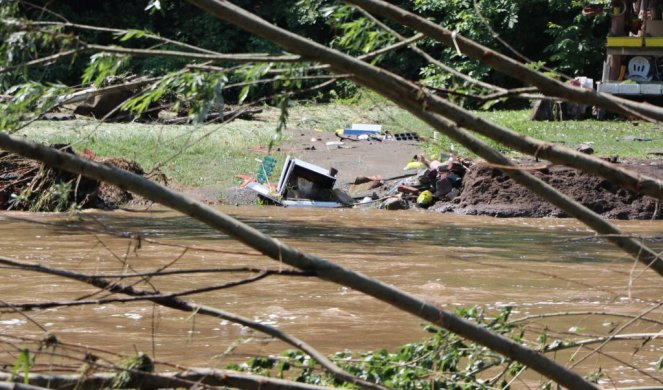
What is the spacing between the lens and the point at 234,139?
59.1 feet

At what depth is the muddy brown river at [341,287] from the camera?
6.50 meters

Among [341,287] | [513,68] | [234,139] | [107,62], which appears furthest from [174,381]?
[234,139]

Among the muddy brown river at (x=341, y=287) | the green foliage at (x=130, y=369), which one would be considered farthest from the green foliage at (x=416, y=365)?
the green foliage at (x=130, y=369)

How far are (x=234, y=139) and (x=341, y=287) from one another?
9.74 m

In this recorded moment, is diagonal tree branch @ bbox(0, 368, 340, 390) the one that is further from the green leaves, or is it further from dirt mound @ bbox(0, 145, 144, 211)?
dirt mound @ bbox(0, 145, 144, 211)

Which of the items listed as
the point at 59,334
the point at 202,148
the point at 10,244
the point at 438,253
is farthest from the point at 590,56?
the point at 59,334

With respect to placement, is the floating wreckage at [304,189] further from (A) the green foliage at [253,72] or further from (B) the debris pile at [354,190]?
(A) the green foliage at [253,72]

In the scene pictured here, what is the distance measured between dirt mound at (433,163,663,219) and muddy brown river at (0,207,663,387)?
17.0 inches

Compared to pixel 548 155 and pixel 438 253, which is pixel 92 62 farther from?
pixel 438 253

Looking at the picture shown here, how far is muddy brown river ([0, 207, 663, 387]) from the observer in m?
6.50

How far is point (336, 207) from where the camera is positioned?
565 inches

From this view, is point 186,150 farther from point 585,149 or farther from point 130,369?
point 130,369

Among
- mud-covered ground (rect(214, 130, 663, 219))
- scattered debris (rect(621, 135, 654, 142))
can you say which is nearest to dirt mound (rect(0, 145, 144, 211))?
mud-covered ground (rect(214, 130, 663, 219))

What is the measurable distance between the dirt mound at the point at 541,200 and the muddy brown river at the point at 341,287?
433 mm
